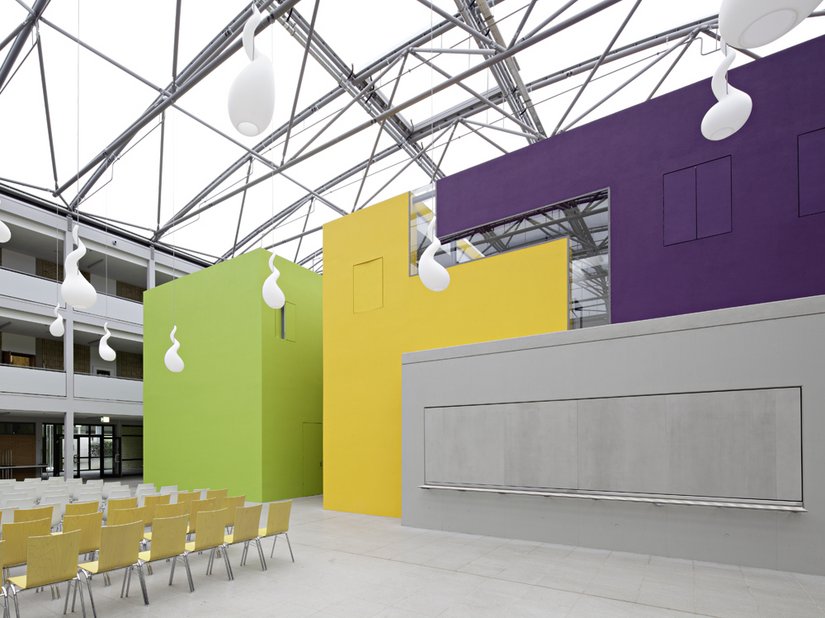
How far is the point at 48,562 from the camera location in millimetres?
4723

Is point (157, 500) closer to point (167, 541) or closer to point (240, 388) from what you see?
point (167, 541)

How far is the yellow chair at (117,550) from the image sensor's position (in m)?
5.18

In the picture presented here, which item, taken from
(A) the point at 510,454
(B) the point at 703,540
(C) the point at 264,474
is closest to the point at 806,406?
(B) the point at 703,540

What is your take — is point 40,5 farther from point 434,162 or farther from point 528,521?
point 528,521

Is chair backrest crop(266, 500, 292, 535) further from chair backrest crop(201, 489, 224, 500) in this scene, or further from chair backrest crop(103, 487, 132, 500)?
chair backrest crop(103, 487, 132, 500)

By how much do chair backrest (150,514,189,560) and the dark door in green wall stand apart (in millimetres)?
8258

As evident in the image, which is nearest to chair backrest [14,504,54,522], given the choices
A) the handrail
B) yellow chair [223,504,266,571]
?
yellow chair [223,504,266,571]

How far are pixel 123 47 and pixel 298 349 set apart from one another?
8699 millimetres

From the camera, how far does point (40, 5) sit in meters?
11.6

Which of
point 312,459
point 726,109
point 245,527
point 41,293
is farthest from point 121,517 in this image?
point 41,293

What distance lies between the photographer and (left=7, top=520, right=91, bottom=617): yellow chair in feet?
15.2

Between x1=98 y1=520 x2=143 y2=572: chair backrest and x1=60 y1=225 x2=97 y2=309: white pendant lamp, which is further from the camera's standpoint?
x1=60 y1=225 x2=97 y2=309: white pendant lamp

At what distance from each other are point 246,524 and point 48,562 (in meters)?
2.28

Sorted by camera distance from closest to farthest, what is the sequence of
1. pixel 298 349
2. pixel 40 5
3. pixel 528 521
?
pixel 528 521 → pixel 40 5 → pixel 298 349
